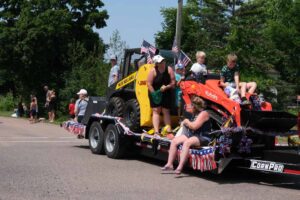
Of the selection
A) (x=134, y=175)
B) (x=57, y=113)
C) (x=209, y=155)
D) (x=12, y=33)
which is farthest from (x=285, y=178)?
(x=12, y=33)

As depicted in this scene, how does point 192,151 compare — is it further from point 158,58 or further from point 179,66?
point 179,66

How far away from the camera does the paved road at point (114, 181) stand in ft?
27.2

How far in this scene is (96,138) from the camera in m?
13.5

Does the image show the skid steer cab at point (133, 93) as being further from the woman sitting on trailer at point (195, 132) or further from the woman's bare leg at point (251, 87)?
the woman's bare leg at point (251, 87)

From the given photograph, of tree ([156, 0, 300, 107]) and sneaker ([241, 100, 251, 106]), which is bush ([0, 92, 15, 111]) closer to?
tree ([156, 0, 300, 107])

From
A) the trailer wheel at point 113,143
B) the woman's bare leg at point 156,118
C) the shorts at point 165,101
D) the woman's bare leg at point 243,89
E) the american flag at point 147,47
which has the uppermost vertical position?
the american flag at point 147,47

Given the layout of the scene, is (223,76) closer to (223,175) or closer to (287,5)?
(223,175)

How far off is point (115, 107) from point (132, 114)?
787mm

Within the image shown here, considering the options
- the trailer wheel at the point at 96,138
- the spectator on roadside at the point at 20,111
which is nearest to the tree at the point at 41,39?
the spectator on roadside at the point at 20,111

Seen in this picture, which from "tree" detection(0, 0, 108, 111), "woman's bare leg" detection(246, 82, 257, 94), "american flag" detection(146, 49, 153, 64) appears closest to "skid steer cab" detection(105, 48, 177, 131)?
"american flag" detection(146, 49, 153, 64)

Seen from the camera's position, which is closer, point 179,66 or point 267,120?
point 267,120

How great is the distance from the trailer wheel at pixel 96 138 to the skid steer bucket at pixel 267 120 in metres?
4.77

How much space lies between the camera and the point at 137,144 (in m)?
11.9

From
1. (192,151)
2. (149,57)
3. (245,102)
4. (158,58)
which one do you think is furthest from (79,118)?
(245,102)
